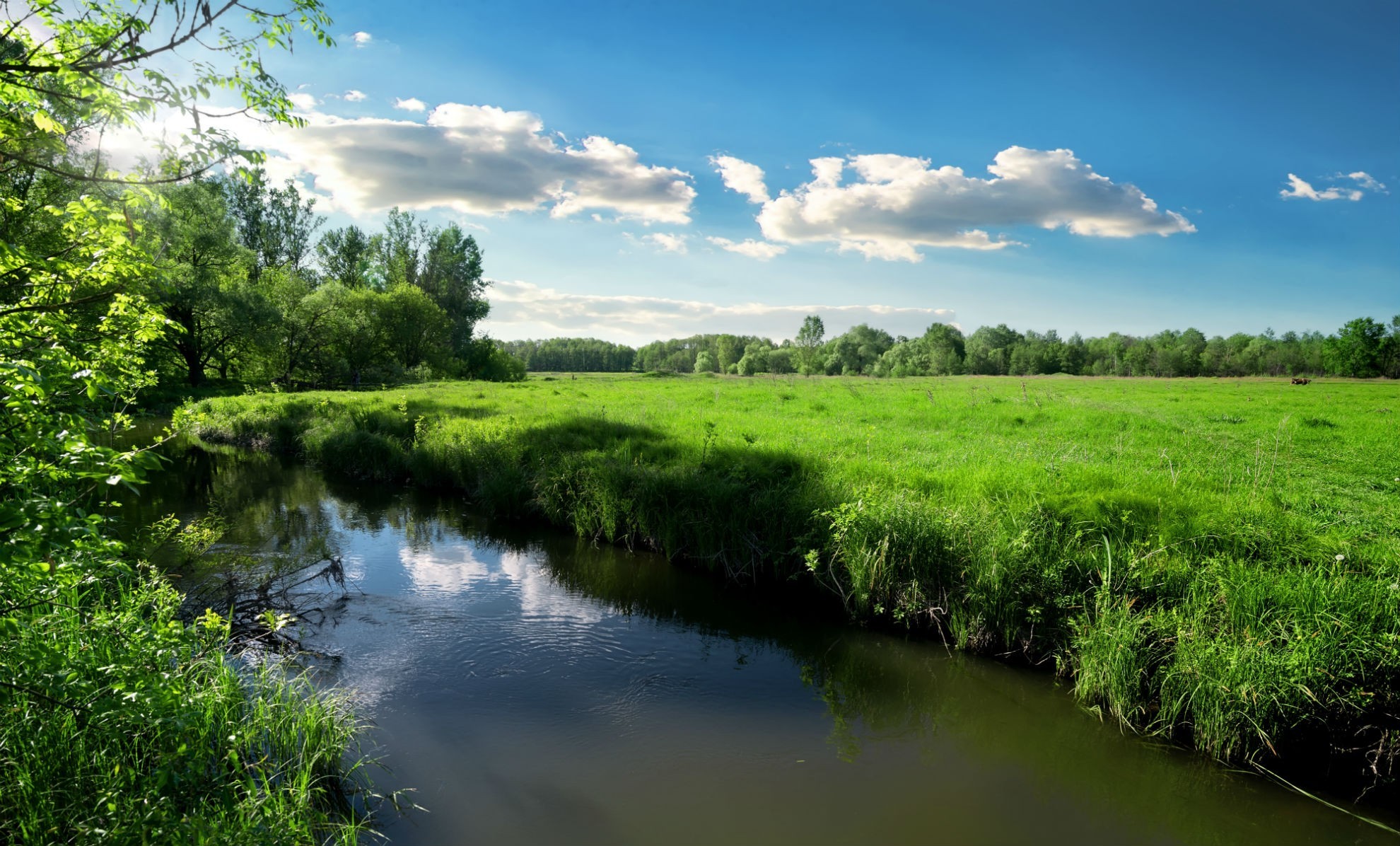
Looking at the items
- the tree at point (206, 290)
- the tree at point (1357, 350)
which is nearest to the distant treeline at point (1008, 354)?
the tree at point (1357, 350)

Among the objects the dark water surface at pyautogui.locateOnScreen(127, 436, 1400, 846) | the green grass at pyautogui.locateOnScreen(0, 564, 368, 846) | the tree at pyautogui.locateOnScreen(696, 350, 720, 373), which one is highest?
the tree at pyautogui.locateOnScreen(696, 350, 720, 373)

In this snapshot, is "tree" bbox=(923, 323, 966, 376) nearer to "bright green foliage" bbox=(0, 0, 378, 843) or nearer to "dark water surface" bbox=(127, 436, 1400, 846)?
A: "dark water surface" bbox=(127, 436, 1400, 846)

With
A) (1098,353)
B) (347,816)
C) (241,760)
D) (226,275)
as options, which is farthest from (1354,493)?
(1098,353)

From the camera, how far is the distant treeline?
232 feet

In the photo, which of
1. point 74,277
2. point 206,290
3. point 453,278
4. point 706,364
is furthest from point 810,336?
point 74,277

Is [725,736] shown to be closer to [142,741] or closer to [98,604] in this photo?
[142,741]

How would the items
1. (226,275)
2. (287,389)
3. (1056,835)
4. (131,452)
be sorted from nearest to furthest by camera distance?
(131,452), (1056,835), (287,389), (226,275)

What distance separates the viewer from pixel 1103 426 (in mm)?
17188

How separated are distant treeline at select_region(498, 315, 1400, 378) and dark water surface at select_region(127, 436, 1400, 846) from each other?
7634cm

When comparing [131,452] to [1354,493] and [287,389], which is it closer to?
[1354,493]

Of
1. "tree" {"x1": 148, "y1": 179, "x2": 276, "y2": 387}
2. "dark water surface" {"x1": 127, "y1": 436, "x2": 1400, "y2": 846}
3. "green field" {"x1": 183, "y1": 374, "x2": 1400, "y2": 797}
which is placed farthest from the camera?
"tree" {"x1": 148, "y1": 179, "x2": 276, "y2": 387}

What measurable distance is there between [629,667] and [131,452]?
561cm

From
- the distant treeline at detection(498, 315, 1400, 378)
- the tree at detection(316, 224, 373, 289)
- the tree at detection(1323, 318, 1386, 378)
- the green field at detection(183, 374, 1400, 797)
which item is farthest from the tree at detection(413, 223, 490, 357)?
the tree at detection(1323, 318, 1386, 378)

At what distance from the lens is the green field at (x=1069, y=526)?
19.7 feet
